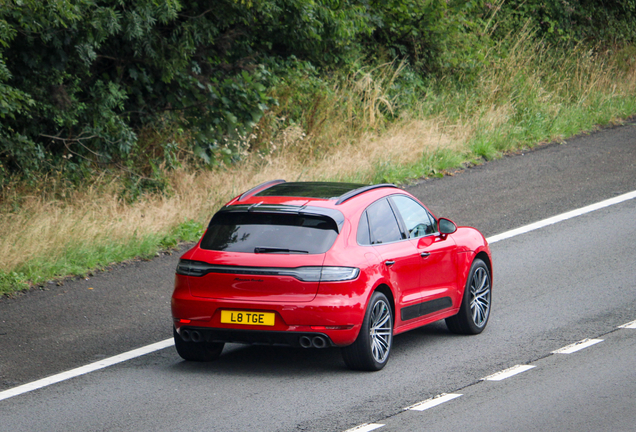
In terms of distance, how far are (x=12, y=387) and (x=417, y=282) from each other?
3695 mm

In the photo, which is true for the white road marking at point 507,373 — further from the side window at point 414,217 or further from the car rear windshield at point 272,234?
the car rear windshield at point 272,234

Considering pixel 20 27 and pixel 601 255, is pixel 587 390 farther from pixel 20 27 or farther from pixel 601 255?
pixel 20 27

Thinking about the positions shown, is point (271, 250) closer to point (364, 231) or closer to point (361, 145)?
point (364, 231)

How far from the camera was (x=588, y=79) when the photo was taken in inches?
911

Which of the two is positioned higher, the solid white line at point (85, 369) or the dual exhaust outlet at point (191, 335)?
the dual exhaust outlet at point (191, 335)

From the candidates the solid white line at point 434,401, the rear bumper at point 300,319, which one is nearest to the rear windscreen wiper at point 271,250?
the rear bumper at point 300,319

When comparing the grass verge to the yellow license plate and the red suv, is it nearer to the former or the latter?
the red suv

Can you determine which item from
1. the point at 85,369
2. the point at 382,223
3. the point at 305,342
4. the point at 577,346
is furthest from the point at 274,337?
the point at 577,346

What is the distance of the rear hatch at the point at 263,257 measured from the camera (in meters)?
7.48

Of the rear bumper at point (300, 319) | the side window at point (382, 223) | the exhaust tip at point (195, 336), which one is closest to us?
the rear bumper at point (300, 319)

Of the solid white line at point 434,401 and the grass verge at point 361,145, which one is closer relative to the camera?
the solid white line at point 434,401

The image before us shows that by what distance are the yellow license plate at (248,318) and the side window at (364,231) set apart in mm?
1067

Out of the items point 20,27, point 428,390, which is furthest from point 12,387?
point 20,27

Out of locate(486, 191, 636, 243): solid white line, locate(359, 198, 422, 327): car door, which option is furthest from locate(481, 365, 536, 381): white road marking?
locate(486, 191, 636, 243): solid white line
